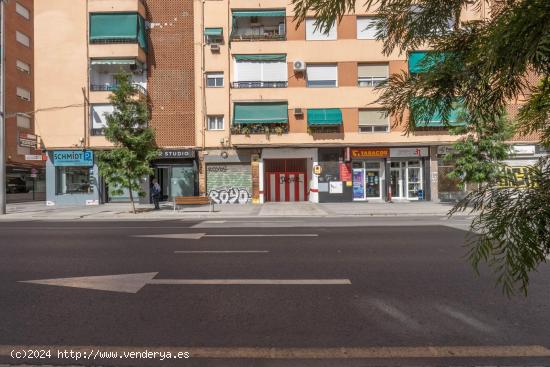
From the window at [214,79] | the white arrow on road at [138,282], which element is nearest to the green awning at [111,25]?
the window at [214,79]

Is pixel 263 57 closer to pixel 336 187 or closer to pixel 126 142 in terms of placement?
pixel 336 187

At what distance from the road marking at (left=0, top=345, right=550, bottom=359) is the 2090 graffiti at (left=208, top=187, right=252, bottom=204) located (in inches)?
810

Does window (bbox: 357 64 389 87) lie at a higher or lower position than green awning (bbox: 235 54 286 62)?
lower

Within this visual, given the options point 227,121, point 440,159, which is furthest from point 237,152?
point 440,159

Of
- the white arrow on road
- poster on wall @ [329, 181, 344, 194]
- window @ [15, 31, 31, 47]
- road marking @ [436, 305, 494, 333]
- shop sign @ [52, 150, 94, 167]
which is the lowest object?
road marking @ [436, 305, 494, 333]

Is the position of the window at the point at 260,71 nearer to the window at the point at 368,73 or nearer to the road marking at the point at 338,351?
the window at the point at 368,73

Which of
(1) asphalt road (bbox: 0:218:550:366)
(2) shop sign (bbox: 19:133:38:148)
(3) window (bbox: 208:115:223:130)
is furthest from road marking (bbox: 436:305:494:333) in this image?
(2) shop sign (bbox: 19:133:38:148)

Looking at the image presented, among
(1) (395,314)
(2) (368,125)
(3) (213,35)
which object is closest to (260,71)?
(3) (213,35)

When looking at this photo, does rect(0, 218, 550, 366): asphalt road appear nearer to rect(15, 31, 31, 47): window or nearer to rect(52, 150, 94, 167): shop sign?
rect(52, 150, 94, 167): shop sign

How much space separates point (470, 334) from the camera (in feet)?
11.6

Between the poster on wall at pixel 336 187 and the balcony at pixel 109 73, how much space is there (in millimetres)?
13047

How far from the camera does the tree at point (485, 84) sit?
1.19 metres

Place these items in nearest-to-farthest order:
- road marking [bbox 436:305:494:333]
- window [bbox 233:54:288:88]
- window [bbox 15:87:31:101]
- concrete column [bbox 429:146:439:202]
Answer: road marking [bbox 436:305:494:333], window [bbox 233:54:288:88], concrete column [bbox 429:146:439:202], window [bbox 15:87:31:101]

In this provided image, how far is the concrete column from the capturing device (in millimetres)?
23344
